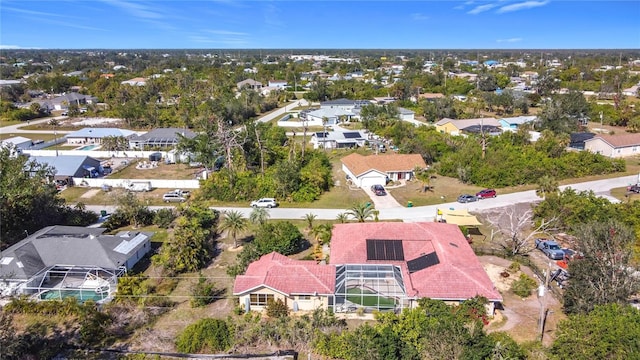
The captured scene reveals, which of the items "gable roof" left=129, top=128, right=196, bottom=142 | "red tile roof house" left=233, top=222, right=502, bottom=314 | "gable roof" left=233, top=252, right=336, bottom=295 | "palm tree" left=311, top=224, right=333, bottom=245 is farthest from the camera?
"gable roof" left=129, top=128, right=196, bottom=142

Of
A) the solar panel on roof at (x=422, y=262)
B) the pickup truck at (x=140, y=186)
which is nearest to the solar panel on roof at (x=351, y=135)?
the pickup truck at (x=140, y=186)

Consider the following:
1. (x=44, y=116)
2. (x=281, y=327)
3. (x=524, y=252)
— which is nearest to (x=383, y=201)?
(x=524, y=252)

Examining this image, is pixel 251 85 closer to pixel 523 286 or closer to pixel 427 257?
pixel 427 257

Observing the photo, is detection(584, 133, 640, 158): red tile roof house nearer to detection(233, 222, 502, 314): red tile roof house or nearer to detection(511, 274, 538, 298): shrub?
detection(511, 274, 538, 298): shrub

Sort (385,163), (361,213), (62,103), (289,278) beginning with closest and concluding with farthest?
(289,278)
(361,213)
(385,163)
(62,103)

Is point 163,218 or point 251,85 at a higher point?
point 251,85

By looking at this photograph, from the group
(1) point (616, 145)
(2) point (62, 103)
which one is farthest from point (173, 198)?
(2) point (62, 103)

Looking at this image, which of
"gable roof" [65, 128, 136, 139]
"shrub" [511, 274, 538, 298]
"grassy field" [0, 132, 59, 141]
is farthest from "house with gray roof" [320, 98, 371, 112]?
"shrub" [511, 274, 538, 298]
